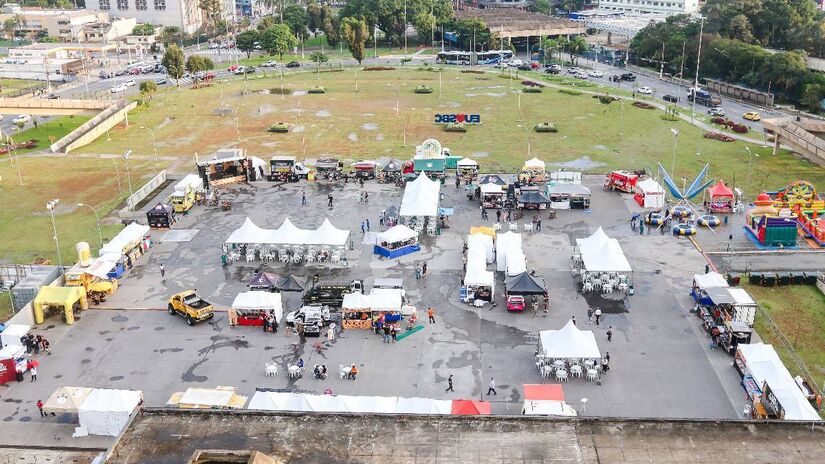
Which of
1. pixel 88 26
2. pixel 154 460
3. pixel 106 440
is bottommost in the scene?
pixel 106 440

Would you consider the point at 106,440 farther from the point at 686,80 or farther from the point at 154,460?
the point at 686,80

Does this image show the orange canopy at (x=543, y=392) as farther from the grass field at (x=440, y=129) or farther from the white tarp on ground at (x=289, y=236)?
the grass field at (x=440, y=129)

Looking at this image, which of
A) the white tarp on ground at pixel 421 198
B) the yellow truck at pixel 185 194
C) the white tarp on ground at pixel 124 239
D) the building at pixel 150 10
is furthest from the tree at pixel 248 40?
the white tarp on ground at pixel 124 239

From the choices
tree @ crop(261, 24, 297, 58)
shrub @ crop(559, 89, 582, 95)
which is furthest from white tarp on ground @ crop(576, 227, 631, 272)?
tree @ crop(261, 24, 297, 58)

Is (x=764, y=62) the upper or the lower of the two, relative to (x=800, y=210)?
upper

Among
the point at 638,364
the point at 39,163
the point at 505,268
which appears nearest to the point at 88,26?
the point at 39,163

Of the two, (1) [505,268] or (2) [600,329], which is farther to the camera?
(1) [505,268]

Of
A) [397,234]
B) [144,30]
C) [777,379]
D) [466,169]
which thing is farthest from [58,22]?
[777,379]
